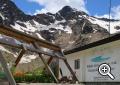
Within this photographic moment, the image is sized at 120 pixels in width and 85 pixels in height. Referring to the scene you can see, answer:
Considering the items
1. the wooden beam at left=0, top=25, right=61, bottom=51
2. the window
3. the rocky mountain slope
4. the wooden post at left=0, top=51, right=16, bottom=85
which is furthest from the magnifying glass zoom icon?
the rocky mountain slope

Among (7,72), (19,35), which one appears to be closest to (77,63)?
(19,35)

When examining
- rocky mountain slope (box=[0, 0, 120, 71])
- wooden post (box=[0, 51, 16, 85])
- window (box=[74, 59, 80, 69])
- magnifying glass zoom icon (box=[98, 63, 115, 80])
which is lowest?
wooden post (box=[0, 51, 16, 85])

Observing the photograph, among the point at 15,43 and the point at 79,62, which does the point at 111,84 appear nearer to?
the point at 79,62

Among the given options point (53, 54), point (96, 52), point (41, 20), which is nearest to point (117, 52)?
point (96, 52)

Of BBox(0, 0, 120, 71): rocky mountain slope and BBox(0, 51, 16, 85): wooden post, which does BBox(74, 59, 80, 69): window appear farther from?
BBox(0, 0, 120, 71): rocky mountain slope

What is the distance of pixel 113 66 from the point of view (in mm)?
22453

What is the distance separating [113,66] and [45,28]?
338 ft

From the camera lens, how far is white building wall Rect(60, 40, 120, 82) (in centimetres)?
2234

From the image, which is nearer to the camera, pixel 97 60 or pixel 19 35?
pixel 19 35

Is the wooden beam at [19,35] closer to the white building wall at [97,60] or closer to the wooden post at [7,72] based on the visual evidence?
the wooden post at [7,72]

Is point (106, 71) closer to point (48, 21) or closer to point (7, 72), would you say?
point (7, 72)

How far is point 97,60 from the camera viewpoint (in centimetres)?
2448

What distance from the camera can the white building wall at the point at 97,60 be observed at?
22344 millimetres

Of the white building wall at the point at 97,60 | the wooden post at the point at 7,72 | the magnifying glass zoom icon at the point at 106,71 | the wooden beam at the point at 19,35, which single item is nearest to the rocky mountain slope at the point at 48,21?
the white building wall at the point at 97,60
